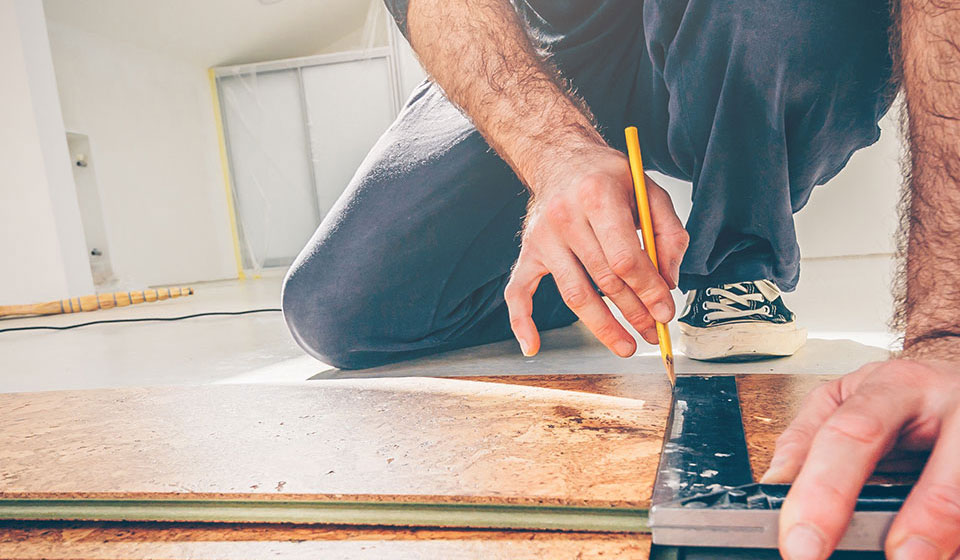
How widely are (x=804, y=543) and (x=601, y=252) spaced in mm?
329

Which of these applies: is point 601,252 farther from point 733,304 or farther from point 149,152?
point 149,152

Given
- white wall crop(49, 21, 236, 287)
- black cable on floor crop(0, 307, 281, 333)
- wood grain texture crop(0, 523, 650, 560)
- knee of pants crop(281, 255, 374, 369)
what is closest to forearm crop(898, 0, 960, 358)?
wood grain texture crop(0, 523, 650, 560)

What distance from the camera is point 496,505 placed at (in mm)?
482

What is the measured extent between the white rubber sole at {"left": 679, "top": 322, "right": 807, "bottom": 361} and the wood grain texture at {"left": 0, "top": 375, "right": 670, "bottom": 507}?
323 millimetres

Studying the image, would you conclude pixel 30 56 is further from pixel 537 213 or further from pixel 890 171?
pixel 890 171

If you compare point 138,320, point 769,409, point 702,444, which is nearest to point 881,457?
point 702,444

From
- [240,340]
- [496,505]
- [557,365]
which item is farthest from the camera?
[240,340]

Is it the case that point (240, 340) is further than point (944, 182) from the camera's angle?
Yes

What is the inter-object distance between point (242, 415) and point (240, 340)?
118cm

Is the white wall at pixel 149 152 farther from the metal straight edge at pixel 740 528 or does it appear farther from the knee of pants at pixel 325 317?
the metal straight edge at pixel 740 528

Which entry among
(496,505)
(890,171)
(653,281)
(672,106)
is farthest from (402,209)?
(890,171)

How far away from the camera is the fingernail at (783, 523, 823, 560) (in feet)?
1.12

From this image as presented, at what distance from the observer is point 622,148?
1.26 metres

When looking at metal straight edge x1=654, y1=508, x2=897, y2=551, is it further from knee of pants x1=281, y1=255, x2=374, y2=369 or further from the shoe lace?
knee of pants x1=281, y1=255, x2=374, y2=369
